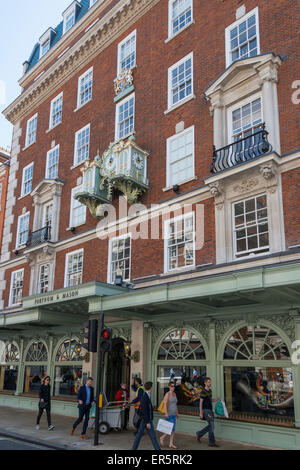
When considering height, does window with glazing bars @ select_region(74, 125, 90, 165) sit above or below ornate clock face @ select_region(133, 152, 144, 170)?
above

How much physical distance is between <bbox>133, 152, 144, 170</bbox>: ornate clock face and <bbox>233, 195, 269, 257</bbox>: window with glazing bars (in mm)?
4506

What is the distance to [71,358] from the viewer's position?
17672 mm

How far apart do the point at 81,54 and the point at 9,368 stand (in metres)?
16.3

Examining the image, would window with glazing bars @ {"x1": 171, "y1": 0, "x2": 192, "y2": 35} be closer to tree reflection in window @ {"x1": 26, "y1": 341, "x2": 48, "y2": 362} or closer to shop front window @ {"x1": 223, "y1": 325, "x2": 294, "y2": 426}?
shop front window @ {"x1": 223, "y1": 325, "x2": 294, "y2": 426}

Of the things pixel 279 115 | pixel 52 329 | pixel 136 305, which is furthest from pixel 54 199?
pixel 279 115

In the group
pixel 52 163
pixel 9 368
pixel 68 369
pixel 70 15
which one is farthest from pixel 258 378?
pixel 70 15

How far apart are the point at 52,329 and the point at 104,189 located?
6.78 meters

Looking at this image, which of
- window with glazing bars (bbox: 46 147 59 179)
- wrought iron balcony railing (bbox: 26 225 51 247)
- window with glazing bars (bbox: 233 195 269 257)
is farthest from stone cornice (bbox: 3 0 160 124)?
window with glazing bars (bbox: 233 195 269 257)

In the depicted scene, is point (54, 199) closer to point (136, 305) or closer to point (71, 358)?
point (71, 358)

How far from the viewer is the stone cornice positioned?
18953 mm

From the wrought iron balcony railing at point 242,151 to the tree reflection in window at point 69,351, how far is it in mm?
9289

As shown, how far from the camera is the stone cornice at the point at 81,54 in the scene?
1895 cm

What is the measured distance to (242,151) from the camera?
41.4 ft

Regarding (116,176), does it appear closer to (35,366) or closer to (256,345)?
(256,345)
